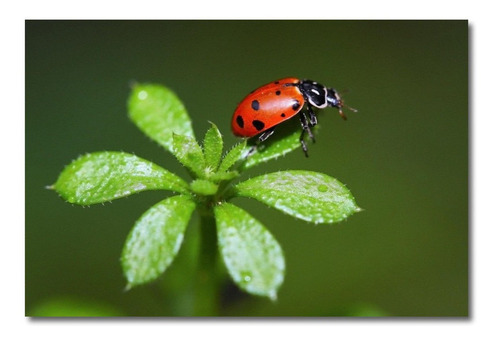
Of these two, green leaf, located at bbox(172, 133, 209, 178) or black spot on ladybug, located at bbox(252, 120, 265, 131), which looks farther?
black spot on ladybug, located at bbox(252, 120, 265, 131)

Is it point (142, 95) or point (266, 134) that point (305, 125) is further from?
point (142, 95)

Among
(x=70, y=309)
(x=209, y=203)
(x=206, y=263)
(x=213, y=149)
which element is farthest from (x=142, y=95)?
(x=70, y=309)

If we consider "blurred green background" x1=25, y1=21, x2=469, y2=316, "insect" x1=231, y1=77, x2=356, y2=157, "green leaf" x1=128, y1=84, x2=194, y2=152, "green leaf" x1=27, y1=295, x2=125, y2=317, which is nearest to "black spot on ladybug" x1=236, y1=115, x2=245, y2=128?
"insect" x1=231, y1=77, x2=356, y2=157

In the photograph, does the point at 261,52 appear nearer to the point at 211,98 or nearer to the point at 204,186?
the point at 211,98

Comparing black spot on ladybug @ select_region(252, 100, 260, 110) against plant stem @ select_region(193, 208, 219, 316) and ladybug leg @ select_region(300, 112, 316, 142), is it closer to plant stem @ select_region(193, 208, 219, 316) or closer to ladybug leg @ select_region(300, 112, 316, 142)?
ladybug leg @ select_region(300, 112, 316, 142)

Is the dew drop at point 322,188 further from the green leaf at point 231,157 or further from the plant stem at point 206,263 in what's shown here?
the plant stem at point 206,263

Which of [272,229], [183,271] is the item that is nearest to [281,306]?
[272,229]
